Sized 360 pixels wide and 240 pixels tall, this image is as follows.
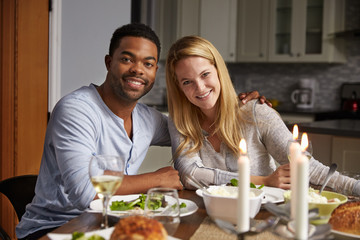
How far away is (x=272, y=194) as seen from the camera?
1.47 metres

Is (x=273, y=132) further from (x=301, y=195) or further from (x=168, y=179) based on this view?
(x=301, y=195)

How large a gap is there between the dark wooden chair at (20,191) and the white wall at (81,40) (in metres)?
1.37

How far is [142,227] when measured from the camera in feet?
2.73

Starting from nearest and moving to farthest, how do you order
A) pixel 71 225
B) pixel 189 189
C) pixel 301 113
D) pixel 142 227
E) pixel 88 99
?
pixel 142 227 < pixel 71 225 < pixel 189 189 < pixel 88 99 < pixel 301 113

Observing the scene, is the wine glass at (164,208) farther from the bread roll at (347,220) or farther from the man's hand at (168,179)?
the man's hand at (168,179)

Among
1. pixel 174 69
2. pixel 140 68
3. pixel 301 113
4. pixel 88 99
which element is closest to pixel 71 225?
pixel 88 99

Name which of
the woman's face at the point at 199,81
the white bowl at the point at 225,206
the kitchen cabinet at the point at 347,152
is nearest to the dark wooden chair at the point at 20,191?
the woman's face at the point at 199,81

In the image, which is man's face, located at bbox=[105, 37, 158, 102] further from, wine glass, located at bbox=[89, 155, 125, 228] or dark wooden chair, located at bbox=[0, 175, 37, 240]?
wine glass, located at bbox=[89, 155, 125, 228]

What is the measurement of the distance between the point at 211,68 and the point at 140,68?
0.33 m

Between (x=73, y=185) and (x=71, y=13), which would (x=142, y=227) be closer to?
(x=73, y=185)

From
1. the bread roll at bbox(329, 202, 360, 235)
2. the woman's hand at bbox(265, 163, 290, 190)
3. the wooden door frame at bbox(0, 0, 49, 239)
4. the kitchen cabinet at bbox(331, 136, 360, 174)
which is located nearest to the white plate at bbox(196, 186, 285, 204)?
the woman's hand at bbox(265, 163, 290, 190)

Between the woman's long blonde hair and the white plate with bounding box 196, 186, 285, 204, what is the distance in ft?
1.44

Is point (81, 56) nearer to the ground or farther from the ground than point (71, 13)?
nearer to the ground

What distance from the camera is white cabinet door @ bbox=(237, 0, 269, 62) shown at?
545cm
